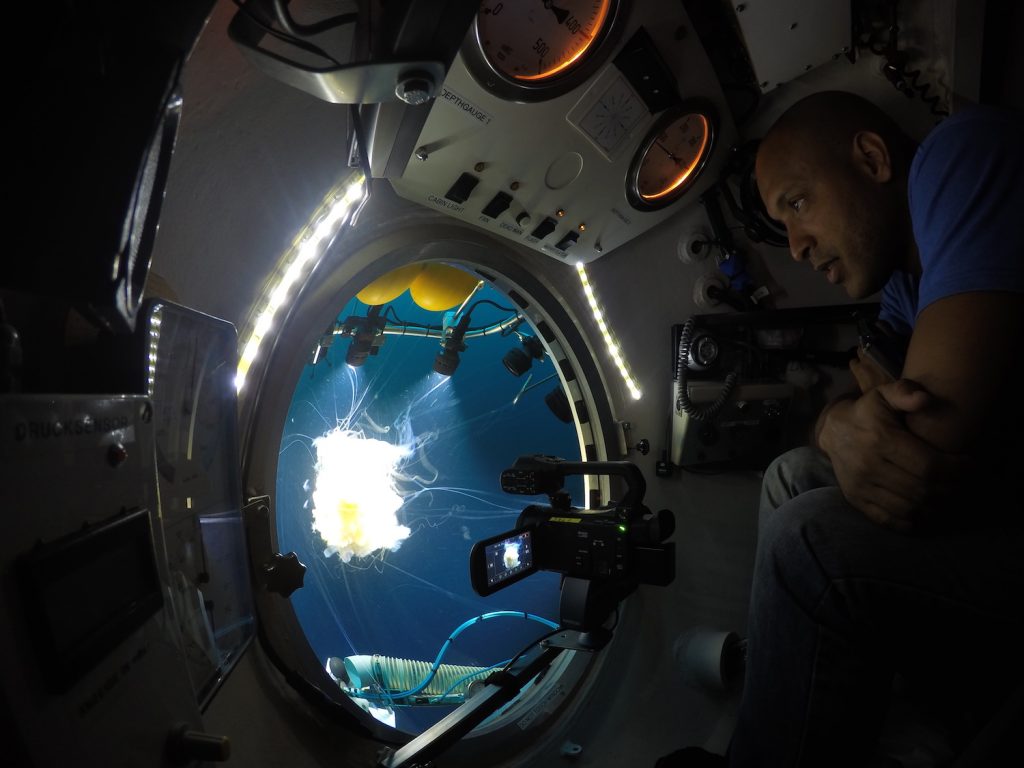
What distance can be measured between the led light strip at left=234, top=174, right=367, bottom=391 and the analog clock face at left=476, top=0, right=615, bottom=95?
0.40 meters

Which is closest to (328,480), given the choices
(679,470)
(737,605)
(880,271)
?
(679,470)

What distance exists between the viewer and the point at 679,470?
2068 mm

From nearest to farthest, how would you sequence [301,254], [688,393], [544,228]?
1. [301,254]
2. [544,228]
3. [688,393]

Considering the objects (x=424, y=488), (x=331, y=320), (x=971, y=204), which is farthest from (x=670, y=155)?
(x=424, y=488)

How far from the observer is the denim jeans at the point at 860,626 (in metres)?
0.79

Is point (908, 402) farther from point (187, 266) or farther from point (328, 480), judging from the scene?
point (328, 480)

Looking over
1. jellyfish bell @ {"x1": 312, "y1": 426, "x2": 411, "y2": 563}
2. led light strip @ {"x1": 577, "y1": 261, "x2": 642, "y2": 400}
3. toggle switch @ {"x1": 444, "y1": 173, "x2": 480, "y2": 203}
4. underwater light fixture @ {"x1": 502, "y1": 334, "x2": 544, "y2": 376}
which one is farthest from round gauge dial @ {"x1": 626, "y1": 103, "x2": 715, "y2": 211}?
jellyfish bell @ {"x1": 312, "y1": 426, "x2": 411, "y2": 563}

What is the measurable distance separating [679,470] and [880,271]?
3.28ft

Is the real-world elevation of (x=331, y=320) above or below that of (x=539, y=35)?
below

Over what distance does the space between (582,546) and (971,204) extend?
113 cm

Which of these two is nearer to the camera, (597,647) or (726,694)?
(597,647)

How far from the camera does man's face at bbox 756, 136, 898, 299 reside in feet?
4.21

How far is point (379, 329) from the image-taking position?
2270 millimetres

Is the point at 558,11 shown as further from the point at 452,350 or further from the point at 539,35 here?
the point at 452,350
